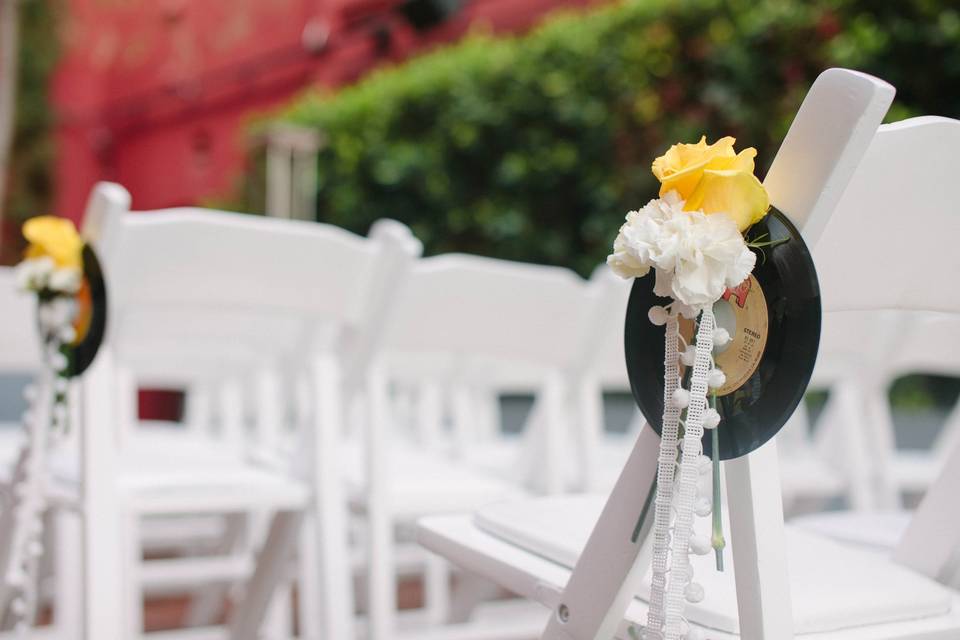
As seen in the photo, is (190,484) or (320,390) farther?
(320,390)

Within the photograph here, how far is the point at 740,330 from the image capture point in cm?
73

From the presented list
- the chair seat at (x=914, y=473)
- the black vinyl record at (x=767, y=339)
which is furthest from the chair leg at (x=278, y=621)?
the black vinyl record at (x=767, y=339)

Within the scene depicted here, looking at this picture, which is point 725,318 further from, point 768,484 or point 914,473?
point 914,473

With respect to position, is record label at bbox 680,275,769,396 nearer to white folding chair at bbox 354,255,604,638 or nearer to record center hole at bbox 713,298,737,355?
record center hole at bbox 713,298,737,355

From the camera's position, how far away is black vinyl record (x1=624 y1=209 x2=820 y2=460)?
686 millimetres

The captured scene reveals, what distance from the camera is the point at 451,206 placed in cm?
553

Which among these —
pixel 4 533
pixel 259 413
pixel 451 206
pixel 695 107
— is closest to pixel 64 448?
pixel 4 533

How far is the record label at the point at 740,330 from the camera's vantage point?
2.35ft

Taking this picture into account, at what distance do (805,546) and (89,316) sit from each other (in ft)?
3.34

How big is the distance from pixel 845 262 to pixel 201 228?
1.10 meters

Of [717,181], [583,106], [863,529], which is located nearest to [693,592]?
[717,181]

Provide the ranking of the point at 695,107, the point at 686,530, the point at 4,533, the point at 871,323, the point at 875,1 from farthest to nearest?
the point at 695,107 → the point at 875,1 → the point at 871,323 → the point at 4,533 → the point at 686,530

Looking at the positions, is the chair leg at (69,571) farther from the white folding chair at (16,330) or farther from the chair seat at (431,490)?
the chair seat at (431,490)

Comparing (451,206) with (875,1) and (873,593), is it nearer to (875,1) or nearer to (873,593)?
(875,1)
